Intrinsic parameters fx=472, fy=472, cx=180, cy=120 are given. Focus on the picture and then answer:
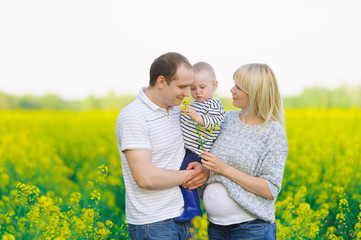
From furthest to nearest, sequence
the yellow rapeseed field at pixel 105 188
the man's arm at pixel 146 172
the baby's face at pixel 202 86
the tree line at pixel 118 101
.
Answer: the tree line at pixel 118 101
the yellow rapeseed field at pixel 105 188
the baby's face at pixel 202 86
the man's arm at pixel 146 172

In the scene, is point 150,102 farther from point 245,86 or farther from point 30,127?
point 30,127

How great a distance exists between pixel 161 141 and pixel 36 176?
4.22 meters

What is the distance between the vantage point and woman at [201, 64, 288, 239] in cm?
308

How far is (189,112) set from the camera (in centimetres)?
308

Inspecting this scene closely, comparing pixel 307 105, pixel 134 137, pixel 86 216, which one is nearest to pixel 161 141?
pixel 134 137

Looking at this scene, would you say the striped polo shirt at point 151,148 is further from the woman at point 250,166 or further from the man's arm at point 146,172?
the woman at point 250,166

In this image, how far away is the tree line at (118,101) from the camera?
19.3 m

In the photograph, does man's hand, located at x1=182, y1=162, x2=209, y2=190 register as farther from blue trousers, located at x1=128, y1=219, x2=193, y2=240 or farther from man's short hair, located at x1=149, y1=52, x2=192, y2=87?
man's short hair, located at x1=149, y1=52, x2=192, y2=87

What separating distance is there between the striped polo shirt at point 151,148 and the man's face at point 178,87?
0.10 m

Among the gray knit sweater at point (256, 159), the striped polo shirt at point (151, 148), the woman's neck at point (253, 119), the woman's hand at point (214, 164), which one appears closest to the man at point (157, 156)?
the striped polo shirt at point (151, 148)

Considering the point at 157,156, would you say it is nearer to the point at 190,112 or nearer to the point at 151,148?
the point at 151,148

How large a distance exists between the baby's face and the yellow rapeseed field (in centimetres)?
95

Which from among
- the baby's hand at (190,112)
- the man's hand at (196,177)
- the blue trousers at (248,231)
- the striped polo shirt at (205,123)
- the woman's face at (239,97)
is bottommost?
the blue trousers at (248,231)

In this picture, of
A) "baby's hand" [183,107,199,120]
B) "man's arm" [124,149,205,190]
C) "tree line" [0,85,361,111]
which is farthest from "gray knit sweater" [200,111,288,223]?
"tree line" [0,85,361,111]
